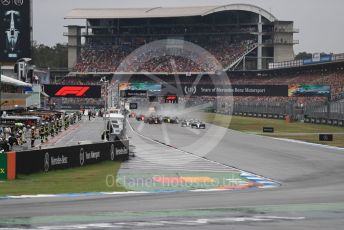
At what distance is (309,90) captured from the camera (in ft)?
334

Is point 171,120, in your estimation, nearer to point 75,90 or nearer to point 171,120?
point 171,120

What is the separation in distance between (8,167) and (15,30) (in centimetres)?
4575

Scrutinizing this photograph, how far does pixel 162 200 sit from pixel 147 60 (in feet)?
379

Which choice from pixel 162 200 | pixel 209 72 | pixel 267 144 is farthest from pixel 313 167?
pixel 209 72

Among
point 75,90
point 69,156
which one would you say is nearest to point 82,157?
point 69,156

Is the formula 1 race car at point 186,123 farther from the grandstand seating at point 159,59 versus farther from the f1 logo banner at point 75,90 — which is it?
the grandstand seating at point 159,59

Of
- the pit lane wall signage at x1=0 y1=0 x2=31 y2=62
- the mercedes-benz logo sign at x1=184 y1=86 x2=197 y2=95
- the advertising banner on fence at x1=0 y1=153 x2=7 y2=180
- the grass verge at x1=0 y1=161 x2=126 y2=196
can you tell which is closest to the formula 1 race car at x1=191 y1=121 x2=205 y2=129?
the mercedes-benz logo sign at x1=184 y1=86 x2=197 y2=95

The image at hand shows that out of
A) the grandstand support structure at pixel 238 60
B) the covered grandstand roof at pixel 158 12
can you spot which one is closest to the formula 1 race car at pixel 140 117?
the grandstand support structure at pixel 238 60

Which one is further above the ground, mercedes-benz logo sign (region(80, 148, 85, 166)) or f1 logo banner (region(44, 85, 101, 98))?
f1 logo banner (region(44, 85, 101, 98))

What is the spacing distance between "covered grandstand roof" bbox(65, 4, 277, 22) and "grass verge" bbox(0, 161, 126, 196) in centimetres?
11813

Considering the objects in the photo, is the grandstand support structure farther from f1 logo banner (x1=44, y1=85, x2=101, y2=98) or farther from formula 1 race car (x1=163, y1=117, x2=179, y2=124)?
f1 logo banner (x1=44, y1=85, x2=101, y2=98)

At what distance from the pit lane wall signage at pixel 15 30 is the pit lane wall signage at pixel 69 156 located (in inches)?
1369

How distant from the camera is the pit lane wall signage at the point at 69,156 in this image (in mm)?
25438

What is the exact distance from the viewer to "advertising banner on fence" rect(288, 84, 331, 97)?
100 metres
